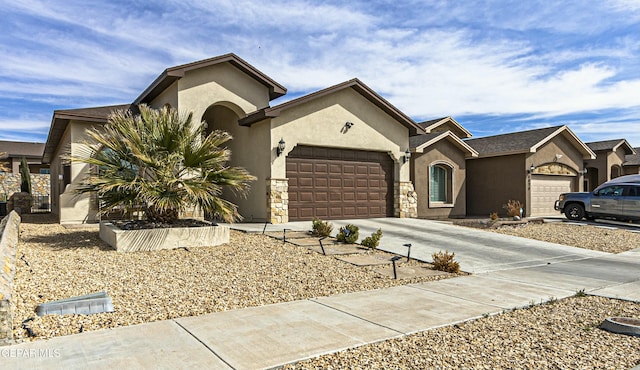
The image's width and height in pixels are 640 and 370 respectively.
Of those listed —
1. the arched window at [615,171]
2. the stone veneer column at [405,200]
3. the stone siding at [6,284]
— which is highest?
the arched window at [615,171]

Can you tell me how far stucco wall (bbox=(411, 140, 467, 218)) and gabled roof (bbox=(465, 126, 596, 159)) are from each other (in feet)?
8.31

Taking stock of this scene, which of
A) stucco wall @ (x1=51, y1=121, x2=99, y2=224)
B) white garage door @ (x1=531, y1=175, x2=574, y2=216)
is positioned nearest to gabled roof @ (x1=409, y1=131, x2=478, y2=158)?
white garage door @ (x1=531, y1=175, x2=574, y2=216)

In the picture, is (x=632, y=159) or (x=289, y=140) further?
(x=632, y=159)

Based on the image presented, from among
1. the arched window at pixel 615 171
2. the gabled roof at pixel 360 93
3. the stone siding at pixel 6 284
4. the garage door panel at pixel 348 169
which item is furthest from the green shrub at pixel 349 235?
the arched window at pixel 615 171

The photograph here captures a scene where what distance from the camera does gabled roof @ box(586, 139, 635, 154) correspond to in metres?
27.0

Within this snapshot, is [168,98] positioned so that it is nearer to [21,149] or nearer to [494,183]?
[494,183]

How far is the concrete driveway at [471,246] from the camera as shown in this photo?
999cm

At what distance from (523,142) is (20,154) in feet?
107

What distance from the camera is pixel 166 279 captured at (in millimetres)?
7062

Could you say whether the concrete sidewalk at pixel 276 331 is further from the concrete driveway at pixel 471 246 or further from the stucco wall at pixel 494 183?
the stucco wall at pixel 494 183

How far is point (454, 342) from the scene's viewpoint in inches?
183

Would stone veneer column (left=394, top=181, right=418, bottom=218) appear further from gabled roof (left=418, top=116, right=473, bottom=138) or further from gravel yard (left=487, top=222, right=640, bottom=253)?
gabled roof (left=418, top=116, right=473, bottom=138)

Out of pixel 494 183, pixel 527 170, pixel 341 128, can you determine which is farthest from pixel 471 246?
pixel 494 183

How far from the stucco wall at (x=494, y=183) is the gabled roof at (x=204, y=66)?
11401mm
